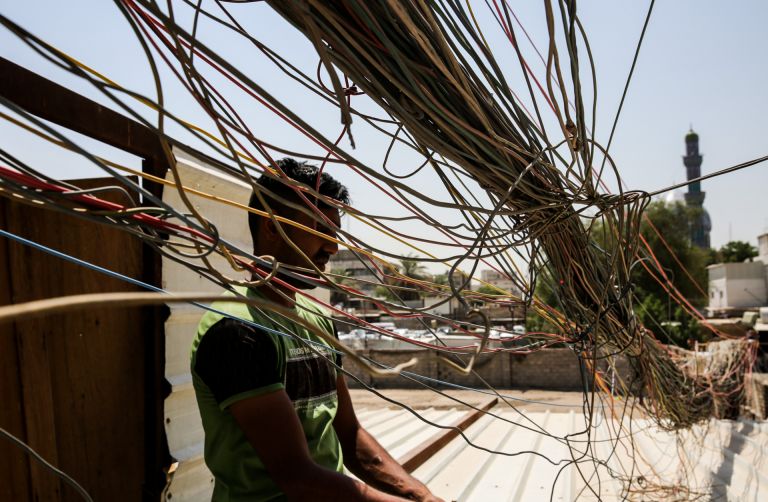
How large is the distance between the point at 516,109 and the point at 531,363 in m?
16.5

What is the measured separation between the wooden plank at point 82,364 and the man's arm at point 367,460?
66 centimetres

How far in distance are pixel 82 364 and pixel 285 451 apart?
2.55 ft

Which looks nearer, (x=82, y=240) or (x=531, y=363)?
(x=82, y=240)

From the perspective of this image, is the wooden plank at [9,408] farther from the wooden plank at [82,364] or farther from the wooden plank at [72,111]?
the wooden plank at [72,111]

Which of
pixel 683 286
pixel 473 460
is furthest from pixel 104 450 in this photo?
pixel 683 286

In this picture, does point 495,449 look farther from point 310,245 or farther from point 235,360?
point 235,360

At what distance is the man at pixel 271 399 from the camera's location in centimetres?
122

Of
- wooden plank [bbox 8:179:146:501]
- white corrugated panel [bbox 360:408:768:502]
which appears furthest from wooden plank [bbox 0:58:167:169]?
white corrugated panel [bbox 360:408:768:502]

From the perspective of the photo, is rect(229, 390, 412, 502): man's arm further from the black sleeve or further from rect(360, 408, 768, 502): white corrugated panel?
rect(360, 408, 768, 502): white corrugated panel

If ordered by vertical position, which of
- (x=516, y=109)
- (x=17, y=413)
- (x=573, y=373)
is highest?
(x=516, y=109)

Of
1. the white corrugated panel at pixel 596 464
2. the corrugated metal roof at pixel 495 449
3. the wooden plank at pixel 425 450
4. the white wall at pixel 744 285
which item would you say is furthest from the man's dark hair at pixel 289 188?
the white wall at pixel 744 285

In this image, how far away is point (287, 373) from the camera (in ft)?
4.70

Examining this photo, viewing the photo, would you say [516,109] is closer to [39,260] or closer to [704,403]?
[39,260]

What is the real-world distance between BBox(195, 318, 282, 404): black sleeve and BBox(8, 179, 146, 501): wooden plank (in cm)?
49
